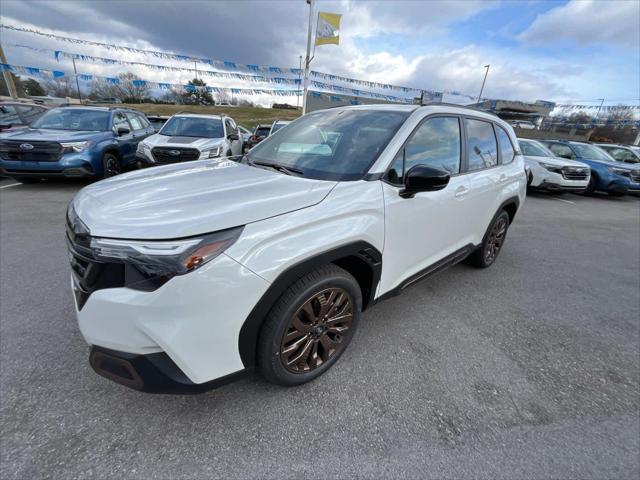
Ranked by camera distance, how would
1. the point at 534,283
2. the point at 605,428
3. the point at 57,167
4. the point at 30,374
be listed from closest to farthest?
the point at 605,428 → the point at 30,374 → the point at 534,283 → the point at 57,167

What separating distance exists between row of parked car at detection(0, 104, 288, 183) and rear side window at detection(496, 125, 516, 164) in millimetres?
5598

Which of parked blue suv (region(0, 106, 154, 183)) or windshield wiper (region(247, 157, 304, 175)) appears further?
parked blue suv (region(0, 106, 154, 183))

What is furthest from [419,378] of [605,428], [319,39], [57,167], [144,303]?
[319,39]

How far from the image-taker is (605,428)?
1.86m

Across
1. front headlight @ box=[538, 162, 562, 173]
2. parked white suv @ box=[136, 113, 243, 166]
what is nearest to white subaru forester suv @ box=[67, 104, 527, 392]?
parked white suv @ box=[136, 113, 243, 166]

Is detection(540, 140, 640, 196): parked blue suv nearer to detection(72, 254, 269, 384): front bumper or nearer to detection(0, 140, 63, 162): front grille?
detection(72, 254, 269, 384): front bumper

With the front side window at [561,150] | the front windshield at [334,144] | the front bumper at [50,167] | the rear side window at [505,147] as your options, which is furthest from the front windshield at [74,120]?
the front side window at [561,150]

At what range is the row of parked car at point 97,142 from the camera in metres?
5.90

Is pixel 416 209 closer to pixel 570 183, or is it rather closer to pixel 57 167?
pixel 57 167

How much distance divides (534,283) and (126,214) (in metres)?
4.14

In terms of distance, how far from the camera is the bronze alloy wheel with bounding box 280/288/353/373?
1816 millimetres

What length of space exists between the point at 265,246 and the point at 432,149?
1705 millimetres

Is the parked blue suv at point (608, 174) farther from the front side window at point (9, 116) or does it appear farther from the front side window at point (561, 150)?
the front side window at point (9, 116)

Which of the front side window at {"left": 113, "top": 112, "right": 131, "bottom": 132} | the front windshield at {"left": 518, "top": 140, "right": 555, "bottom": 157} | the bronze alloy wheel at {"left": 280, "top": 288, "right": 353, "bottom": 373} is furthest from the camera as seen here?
the front windshield at {"left": 518, "top": 140, "right": 555, "bottom": 157}
